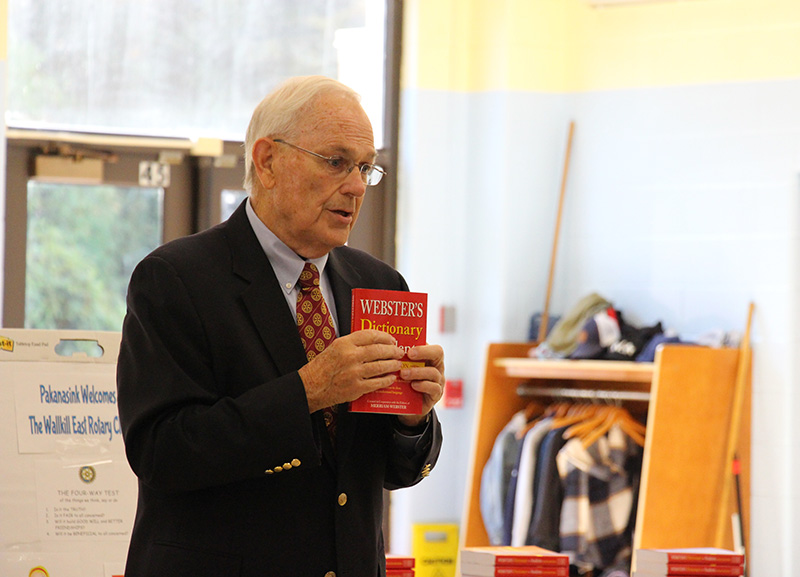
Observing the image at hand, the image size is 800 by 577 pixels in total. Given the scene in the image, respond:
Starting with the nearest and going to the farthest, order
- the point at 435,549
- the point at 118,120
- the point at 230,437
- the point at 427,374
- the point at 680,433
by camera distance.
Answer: the point at 230,437 → the point at 427,374 → the point at 680,433 → the point at 118,120 → the point at 435,549

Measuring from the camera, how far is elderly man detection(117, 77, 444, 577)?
1.50 m

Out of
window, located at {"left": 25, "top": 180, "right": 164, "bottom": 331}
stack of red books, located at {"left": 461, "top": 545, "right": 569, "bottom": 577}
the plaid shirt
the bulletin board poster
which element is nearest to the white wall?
the plaid shirt

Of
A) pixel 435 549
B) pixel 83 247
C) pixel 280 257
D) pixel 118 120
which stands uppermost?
pixel 118 120

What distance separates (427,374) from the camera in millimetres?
1606

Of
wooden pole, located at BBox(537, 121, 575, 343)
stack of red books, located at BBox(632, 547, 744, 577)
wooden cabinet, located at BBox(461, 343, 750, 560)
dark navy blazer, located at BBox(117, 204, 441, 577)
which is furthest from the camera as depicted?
wooden pole, located at BBox(537, 121, 575, 343)

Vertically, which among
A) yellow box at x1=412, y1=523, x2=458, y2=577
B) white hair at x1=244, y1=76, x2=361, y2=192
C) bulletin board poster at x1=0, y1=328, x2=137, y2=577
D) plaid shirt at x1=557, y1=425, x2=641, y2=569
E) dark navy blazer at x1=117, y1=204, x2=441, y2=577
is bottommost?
yellow box at x1=412, y1=523, x2=458, y2=577

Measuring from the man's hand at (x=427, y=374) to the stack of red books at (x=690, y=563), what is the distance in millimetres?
1320

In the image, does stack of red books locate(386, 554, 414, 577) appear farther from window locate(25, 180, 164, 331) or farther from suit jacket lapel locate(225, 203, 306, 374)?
window locate(25, 180, 164, 331)

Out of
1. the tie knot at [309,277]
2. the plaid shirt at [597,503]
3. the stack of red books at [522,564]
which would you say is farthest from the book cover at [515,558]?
the plaid shirt at [597,503]

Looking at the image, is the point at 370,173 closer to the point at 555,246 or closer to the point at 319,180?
the point at 319,180

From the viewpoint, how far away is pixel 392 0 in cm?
502

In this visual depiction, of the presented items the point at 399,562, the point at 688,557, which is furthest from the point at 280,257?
the point at 688,557

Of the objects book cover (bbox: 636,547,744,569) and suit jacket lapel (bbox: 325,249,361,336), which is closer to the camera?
suit jacket lapel (bbox: 325,249,361,336)

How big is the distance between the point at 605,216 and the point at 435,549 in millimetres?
1799
